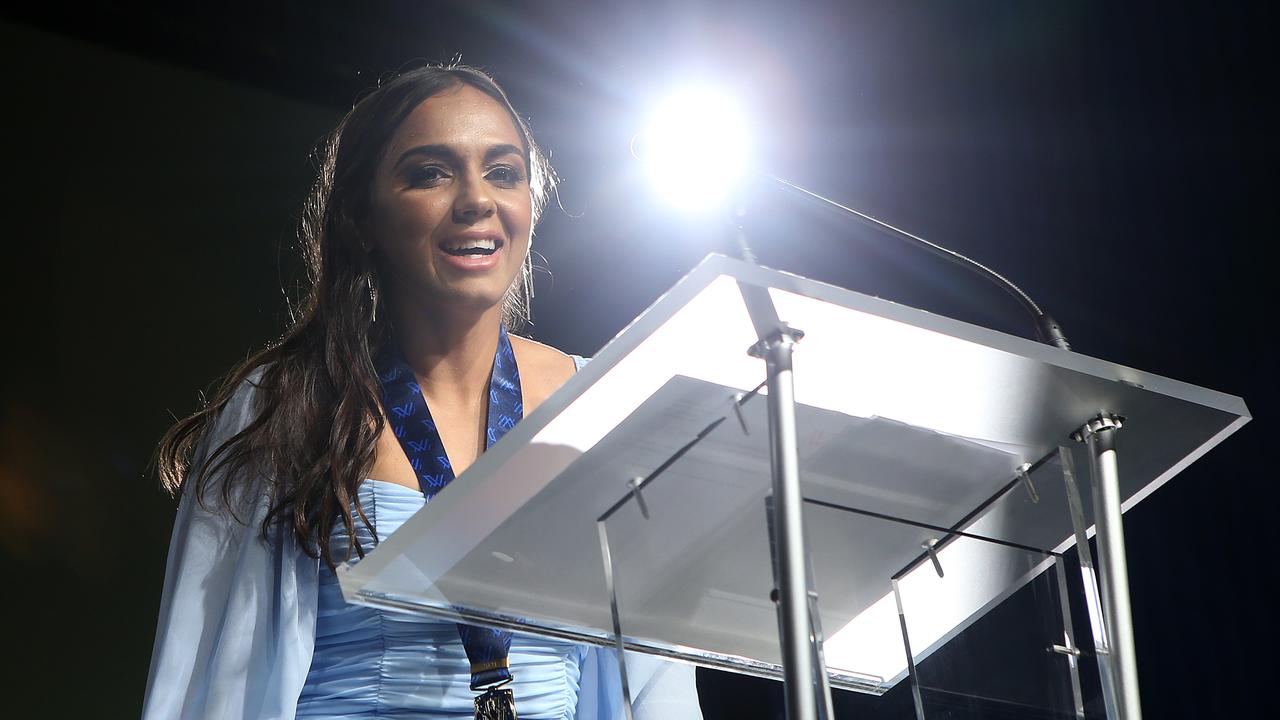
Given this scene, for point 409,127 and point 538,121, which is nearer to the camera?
point 409,127

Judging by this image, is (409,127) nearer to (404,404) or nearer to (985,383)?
(404,404)

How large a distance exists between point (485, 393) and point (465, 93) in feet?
1.49

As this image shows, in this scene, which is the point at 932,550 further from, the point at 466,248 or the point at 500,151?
the point at 500,151

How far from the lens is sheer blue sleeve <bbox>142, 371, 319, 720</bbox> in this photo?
136 cm

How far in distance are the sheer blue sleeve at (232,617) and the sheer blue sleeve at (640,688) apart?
36cm

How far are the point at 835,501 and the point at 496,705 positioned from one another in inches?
21.8

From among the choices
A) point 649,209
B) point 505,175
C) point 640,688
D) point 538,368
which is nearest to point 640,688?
point 640,688

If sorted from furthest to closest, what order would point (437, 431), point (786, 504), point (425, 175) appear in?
point (425, 175)
point (437, 431)
point (786, 504)

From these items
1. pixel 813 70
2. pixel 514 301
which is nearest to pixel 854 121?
pixel 813 70

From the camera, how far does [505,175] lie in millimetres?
1803

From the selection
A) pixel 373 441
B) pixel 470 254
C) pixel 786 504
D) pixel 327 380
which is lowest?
pixel 786 504

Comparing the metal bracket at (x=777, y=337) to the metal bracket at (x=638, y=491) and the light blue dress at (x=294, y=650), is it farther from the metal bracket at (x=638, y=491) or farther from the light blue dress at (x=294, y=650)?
the light blue dress at (x=294, y=650)

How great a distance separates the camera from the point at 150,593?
2.89m

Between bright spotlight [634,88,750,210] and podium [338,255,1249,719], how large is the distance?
0.23 metres
